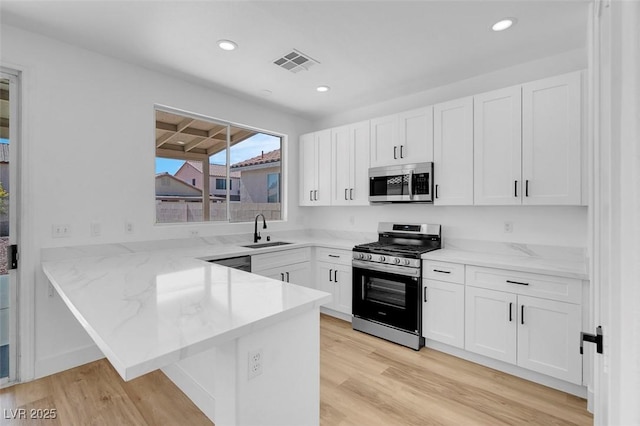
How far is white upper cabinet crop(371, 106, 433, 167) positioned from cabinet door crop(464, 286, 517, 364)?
1.45 m

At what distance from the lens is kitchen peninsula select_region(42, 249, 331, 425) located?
1033 millimetres

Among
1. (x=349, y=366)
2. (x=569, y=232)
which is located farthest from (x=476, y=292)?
(x=349, y=366)

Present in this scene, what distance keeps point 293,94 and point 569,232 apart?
3155 mm

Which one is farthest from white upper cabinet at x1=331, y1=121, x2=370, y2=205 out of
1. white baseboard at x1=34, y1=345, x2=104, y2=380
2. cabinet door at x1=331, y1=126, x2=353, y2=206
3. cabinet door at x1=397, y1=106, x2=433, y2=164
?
white baseboard at x1=34, y1=345, x2=104, y2=380

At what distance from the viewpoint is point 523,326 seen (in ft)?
7.93

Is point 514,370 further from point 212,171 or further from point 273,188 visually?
point 212,171

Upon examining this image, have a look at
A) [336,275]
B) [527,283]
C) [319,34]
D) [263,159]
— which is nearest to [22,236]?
[263,159]

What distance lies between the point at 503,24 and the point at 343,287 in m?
2.89

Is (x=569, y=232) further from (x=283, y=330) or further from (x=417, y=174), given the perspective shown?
(x=283, y=330)

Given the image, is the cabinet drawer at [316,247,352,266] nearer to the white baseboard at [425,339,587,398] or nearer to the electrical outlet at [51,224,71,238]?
the white baseboard at [425,339,587,398]

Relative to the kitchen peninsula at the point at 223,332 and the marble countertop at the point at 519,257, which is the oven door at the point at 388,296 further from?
the kitchen peninsula at the point at 223,332

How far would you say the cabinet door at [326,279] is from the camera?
3.75 m

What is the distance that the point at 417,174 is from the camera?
10.7 feet

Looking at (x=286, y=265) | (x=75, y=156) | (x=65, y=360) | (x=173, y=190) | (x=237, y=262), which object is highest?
(x=75, y=156)
